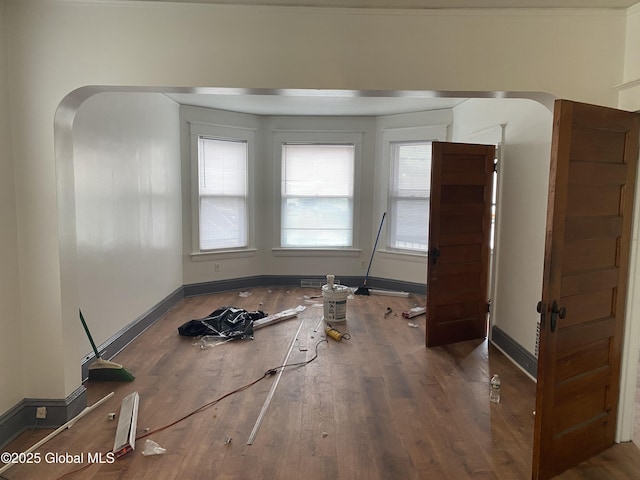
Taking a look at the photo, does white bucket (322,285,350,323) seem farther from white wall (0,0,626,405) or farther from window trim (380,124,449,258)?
white wall (0,0,626,405)

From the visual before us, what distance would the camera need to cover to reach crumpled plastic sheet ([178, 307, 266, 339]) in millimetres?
4410

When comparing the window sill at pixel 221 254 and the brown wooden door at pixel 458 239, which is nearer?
the brown wooden door at pixel 458 239

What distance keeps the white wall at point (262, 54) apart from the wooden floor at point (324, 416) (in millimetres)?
946

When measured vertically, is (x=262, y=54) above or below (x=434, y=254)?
above

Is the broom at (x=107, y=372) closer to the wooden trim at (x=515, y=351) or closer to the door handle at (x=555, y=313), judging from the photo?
the door handle at (x=555, y=313)

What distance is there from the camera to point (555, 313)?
2037 mm

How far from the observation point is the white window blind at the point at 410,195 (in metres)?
6.00

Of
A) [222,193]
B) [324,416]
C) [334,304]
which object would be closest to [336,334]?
[334,304]

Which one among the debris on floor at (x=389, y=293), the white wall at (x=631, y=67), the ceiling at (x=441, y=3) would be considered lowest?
the debris on floor at (x=389, y=293)

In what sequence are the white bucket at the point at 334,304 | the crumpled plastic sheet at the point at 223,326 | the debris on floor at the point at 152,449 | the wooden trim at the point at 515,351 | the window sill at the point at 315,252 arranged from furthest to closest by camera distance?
the window sill at the point at 315,252 → the white bucket at the point at 334,304 → the crumpled plastic sheet at the point at 223,326 → the wooden trim at the point at 515,351 → the debris on floor at the point at 152,449

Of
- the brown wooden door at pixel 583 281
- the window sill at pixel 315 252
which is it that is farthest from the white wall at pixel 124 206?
the brown wooden door at pixel 583 281

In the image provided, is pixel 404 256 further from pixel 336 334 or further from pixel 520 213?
pixel 520 213

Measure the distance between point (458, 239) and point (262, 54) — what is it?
8.46 ft

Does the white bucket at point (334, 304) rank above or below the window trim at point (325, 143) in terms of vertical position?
below
